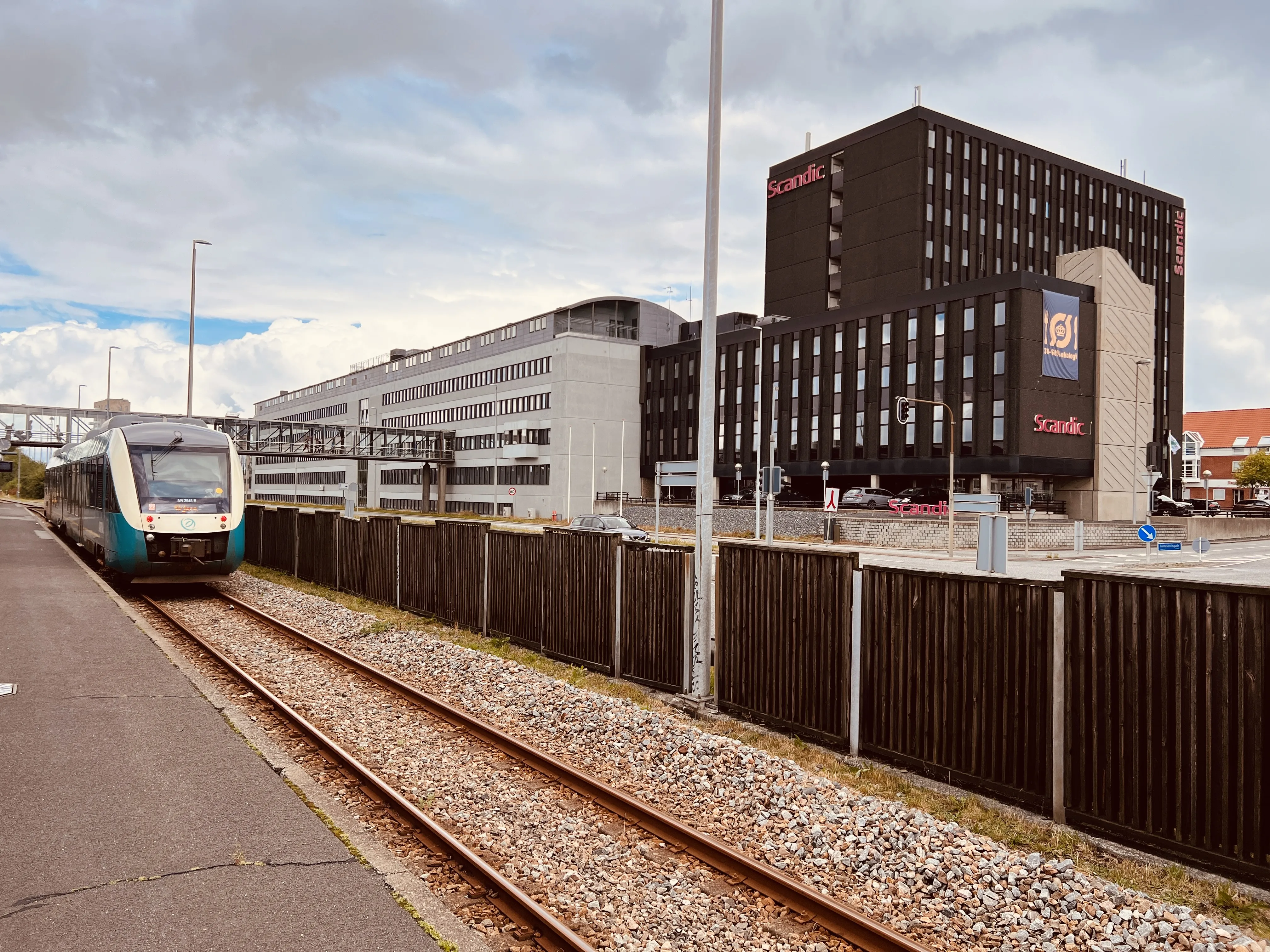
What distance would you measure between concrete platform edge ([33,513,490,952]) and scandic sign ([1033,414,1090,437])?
52.1 meters

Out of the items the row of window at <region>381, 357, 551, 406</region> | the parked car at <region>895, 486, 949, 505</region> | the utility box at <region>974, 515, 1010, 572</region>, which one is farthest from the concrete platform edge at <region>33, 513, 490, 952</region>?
the row of window at <region>381, 357, 551, 406</region>

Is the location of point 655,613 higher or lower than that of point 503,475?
lower

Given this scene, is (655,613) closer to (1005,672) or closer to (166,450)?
(1005,672)

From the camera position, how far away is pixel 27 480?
353 ft

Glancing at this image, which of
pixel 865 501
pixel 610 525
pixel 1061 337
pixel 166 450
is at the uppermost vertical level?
pixel 1061 337

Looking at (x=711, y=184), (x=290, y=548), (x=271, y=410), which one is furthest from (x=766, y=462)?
(x=271, y=410)

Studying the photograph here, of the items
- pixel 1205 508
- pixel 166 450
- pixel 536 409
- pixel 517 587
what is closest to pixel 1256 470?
pixel 1205 508

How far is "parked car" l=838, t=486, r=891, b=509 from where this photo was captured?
51562 mm

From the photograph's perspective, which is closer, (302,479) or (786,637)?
(786,637)

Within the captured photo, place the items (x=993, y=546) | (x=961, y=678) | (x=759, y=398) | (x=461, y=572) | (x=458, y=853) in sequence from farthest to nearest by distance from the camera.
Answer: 1. (x=759, y=398)
2. (x=461, y=572)
3. (x=993, y=546)
4. (x=961, y=678)
5. (x=458, y=853)

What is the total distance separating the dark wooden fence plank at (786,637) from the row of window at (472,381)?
2684 inches

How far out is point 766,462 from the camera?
70.5 metres

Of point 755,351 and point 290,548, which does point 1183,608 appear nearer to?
point 290,548

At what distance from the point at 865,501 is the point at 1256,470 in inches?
2531
